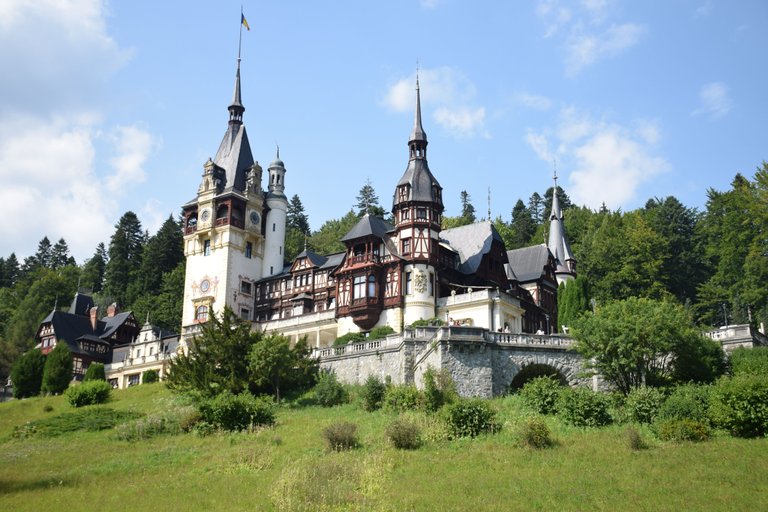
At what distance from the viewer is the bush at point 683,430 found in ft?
108

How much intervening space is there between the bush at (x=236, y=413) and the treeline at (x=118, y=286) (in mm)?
44607

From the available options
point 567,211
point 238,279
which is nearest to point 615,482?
point 238,279

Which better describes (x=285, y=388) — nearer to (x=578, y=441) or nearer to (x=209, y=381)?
(x=209, y=381)

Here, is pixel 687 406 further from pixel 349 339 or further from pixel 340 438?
pixel 349 339

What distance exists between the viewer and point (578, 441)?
33719 mm

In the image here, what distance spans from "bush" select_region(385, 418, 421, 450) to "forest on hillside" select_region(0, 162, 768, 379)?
1267 inches

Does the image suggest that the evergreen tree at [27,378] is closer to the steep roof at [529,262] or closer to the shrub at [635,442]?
the steep roof at [529,262]

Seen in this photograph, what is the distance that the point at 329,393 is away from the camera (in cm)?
4406

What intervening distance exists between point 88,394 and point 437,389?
24.6 m

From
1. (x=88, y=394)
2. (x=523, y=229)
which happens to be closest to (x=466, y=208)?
(x=523, y=229)

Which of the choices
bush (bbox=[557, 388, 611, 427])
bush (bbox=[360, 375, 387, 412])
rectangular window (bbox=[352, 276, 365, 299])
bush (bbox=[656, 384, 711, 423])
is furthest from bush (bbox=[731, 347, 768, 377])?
rectangular window (bbox=[352, 276, 365, 299])

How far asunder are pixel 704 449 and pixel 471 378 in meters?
12.7

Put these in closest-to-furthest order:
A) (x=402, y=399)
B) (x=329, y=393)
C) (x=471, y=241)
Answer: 1. (x=402, y=399)
2. (x=329, y=393)
3. (x=471, y=241)

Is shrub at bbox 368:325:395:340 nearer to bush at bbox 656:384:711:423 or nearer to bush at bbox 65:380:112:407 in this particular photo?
bush at bbox 65:380:112:407
